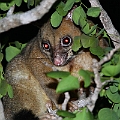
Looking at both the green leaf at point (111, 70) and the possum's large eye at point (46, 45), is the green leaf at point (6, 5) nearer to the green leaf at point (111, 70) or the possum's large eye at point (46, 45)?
the possum's large eye at point (46, 45)

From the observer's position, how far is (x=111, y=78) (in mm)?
3148

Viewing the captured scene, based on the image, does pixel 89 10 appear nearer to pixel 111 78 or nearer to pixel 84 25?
pixel 84 25

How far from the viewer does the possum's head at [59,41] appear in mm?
4715

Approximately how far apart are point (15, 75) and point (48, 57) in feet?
1.80

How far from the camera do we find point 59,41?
190 inches

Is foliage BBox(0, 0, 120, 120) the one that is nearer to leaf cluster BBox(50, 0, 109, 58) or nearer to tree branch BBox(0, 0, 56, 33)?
leaf cluster BBox(50, 0, 109, 58)

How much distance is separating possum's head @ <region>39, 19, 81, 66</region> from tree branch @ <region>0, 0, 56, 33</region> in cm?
100

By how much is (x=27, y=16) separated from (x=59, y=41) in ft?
4.02

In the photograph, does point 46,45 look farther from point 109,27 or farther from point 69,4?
point 69,4

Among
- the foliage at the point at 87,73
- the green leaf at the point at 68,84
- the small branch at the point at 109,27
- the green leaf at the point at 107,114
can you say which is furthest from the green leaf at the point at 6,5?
the green leaf at the point at 68,84

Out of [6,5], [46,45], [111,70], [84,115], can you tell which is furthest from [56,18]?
[84,115]

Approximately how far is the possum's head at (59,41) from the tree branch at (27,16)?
3.29ft

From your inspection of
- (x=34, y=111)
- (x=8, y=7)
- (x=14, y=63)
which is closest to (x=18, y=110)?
(x=34, y=111)

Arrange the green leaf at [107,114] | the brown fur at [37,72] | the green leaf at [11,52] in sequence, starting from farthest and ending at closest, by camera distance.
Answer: the green leaf at [11,52] → the brown fur at [37,72] → the green leaf at [107,114]
